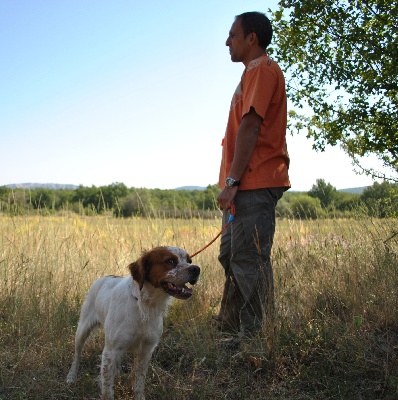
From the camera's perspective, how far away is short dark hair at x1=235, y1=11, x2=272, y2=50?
366cm

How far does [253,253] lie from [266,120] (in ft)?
3.17

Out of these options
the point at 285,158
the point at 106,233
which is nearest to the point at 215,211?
the point at 106,233

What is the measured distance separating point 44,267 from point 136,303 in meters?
2.36

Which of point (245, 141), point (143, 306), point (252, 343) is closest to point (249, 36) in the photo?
point (245, 141)

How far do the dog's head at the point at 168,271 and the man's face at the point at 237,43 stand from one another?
61.3 inches

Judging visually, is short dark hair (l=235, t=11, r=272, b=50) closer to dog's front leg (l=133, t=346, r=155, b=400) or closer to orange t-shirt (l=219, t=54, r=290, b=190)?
orange t-shirt (l=219, t=54, r=290, b=190)

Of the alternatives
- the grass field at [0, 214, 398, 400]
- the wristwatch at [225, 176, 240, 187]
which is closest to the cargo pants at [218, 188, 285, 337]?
the wristwatch at [225, 176, 240, 187]

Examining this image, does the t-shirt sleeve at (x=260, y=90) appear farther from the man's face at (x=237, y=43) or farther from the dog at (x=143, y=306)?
the dog at (x=143, y=306)

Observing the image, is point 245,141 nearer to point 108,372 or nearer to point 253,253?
point 253,253

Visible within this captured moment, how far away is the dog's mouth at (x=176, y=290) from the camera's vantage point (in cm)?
312

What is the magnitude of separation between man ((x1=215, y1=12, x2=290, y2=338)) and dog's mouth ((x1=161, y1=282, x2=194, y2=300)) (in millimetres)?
648

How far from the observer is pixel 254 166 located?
141 inches

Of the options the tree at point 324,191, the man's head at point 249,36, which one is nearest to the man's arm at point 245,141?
the man's head at point 249,36

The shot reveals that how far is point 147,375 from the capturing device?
3650 mm
